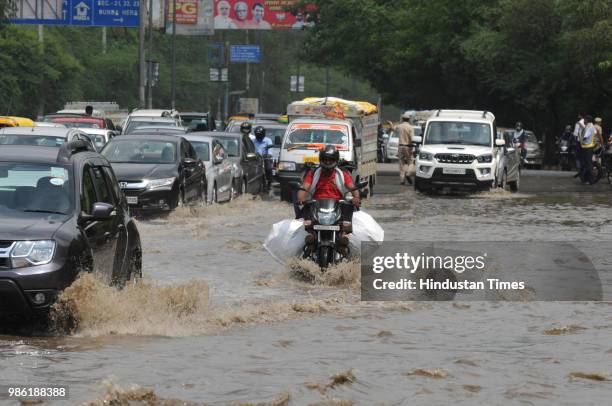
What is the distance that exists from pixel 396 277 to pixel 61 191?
4.39 metres

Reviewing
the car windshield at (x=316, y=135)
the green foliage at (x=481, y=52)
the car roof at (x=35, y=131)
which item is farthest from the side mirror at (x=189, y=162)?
the green foliage at (x=481, y=52)

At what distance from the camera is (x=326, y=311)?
13500 millimetres

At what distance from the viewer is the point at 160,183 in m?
24.1

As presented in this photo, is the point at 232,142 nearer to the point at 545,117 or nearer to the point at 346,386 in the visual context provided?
the point at 346,386

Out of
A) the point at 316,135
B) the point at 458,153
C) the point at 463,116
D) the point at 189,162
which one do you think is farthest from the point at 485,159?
the point at 189,162

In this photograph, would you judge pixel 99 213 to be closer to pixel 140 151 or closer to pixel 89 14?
pixel 140 151

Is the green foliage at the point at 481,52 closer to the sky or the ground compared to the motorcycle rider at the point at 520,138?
closer to the sky

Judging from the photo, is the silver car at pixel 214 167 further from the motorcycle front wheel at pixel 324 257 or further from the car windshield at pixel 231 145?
the motorcycle front wheel at pixel 324 257

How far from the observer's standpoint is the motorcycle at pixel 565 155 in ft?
165

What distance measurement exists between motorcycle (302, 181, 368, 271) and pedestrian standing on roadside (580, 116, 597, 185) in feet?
76.1

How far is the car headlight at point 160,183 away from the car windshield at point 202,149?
3774mm

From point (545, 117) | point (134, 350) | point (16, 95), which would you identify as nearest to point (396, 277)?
point (134, 350)

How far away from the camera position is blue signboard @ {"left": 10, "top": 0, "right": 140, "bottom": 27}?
6212cm

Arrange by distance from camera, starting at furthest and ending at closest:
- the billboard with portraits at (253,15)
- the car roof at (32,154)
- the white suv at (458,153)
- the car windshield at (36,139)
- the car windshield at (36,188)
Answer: the billboard with portraits at (253,15)
the white suv at (458,153)
the car windshield at (36,139)
the car roof at (32,154)
the car windshield at (36,188)
